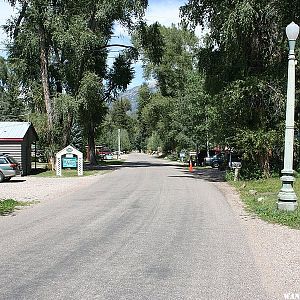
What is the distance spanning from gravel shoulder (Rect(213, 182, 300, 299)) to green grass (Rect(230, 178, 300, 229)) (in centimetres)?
33

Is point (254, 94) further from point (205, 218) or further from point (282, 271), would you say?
point (282, 271)

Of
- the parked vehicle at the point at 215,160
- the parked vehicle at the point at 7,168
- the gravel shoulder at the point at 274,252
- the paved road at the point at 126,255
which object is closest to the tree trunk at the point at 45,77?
the parked vehicle at the point at 7,168

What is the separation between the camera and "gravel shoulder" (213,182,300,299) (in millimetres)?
6172

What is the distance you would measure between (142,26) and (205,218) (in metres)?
30.5

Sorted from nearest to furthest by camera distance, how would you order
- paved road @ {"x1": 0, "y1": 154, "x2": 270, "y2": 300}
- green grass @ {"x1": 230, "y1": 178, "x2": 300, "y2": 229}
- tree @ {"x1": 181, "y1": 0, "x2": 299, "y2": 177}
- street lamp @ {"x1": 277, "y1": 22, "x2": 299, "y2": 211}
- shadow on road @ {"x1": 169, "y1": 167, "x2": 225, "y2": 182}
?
paved road @ {"x1": 0, "y1": 154, "x2": 270, "y2": 300}, green grass @ {"x1": 230, "y1": 178, "x2": 300, "y2": 229}, street lamp @ {"x1": 277, "y1": 22, "x2": 299, "y2": 211}, tree @ {"x1": 181, "y1": 0, "x2": 299, "y2": 177}, shadow on road @ {"x1": 169, "y1": 167, "x2": 225, "y2": 182}

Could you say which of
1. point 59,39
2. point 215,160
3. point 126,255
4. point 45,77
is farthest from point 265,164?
point 215,160

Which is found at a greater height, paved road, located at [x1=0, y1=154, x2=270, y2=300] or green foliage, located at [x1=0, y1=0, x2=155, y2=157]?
green foliage, located at [x1=0, y1=0, x2=155, y2=157]

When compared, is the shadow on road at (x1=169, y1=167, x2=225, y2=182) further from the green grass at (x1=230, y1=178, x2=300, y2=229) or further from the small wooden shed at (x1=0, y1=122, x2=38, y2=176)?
the small wooden shed at (x1=0, y1=122, x2=38, y2=176)

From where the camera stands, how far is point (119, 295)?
572cm

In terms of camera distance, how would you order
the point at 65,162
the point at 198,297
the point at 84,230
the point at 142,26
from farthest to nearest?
the point at 142,26 → the point at 65,162 → the point at 84,230 → the point at 198,297

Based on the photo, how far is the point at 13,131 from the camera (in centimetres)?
3447

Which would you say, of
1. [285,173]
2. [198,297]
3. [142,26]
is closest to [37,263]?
[198,297]

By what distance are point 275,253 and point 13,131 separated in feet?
95.4

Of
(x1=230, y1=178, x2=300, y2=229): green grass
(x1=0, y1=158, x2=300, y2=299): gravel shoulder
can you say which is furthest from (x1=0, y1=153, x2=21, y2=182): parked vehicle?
(x1=0, y1=158, x2=300, y2=299): gravel shoulder
